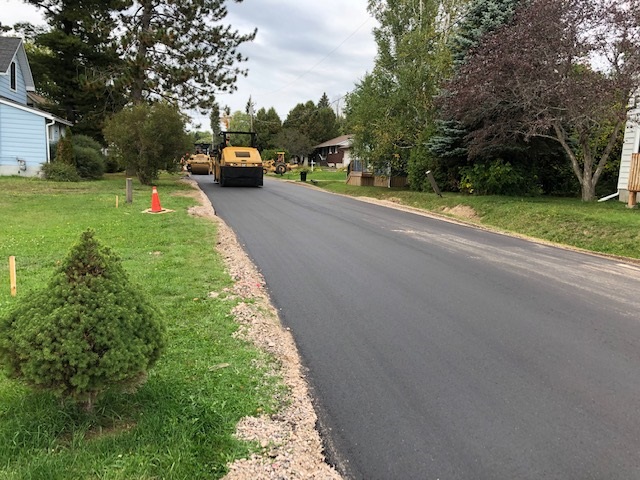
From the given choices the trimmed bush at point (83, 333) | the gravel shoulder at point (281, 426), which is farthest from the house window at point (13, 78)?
the trimmed bush at point (83, 333)

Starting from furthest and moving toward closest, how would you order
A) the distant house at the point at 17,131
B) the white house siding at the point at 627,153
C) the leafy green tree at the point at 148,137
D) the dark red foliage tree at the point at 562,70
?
the distant house at the point at 17,131 → the leafy green tree at the point at 148,137 → the white house siding at the point at 627,153 → the dark red foliage tree at the point at 562,70

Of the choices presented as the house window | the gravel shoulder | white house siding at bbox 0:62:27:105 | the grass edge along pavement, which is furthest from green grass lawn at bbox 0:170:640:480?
the house window

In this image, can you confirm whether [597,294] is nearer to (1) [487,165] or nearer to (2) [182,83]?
(1) [487,165]

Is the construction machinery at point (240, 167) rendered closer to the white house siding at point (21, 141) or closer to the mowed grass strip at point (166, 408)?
the white house siding at point (21, 141)

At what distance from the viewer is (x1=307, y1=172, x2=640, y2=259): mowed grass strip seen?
442 inches

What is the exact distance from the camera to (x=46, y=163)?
913 inches

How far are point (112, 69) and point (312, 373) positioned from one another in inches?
1161

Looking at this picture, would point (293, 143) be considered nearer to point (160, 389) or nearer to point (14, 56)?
point (14, 56)

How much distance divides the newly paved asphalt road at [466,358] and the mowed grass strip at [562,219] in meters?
1.96

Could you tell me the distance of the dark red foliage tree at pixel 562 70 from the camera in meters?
13.6

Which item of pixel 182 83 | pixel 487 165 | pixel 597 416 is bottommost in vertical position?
pixel 597 416

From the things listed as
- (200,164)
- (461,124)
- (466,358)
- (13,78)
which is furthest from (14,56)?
(466,358)

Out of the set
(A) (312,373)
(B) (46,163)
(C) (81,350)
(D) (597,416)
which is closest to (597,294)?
(D) (597,416)

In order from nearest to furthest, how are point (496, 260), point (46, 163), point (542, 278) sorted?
point (542, 278) < point (496, 260) < point (46, 163)
